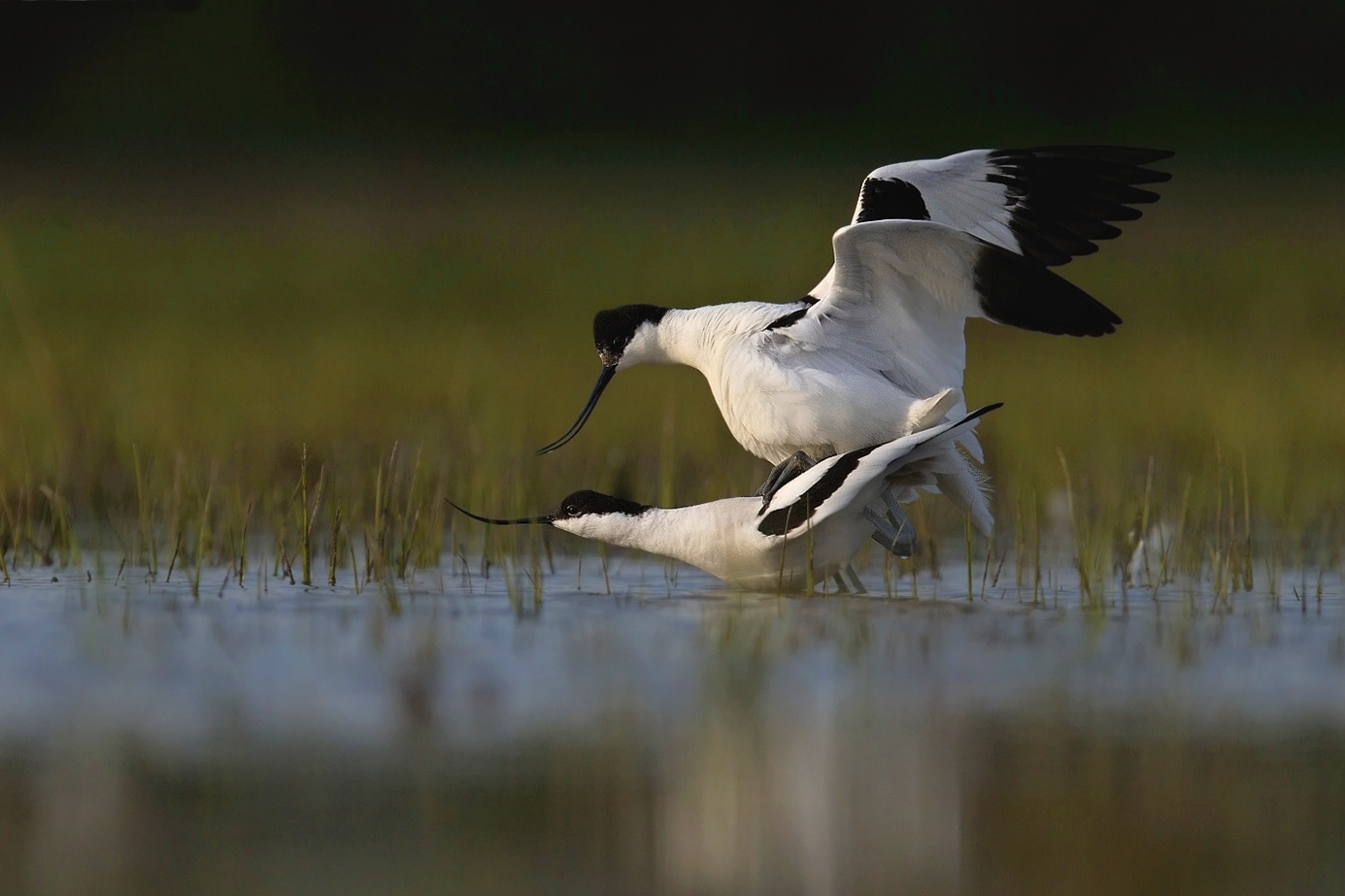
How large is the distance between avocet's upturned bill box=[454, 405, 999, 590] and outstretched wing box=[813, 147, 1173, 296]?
0.76 m

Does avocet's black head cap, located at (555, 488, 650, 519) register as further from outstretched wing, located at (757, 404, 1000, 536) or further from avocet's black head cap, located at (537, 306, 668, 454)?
avocet's black head cap, located at (537, 306, 668, 454)

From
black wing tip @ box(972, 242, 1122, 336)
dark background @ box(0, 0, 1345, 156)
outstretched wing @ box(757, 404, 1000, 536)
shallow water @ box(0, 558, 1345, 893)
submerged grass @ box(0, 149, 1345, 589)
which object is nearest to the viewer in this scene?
shallow water @ box(0, 558, 1345, 893)

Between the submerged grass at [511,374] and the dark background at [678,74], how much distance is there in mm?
2680

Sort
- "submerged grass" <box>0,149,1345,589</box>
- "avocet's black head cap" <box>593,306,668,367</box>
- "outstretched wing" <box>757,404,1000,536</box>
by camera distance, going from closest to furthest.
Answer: "outstretched wing" <box>757,404,1000,536</box>, "submerged grass" <box>0,149,1345,589</box>, "avocet's black head cap" <box>593,306,668,367</box>

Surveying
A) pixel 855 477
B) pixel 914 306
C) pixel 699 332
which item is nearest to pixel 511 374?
pixel 699 332

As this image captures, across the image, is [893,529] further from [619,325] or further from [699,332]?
[619,325]

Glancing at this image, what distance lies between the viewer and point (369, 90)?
97.0ft

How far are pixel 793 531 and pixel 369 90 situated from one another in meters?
24.5

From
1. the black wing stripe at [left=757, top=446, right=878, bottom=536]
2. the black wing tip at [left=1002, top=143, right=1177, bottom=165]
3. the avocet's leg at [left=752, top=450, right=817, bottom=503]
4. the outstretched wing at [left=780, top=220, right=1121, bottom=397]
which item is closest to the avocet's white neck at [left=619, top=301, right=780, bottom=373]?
the outstretched wing at [left=780, top=220, right=1121, bottom=397]

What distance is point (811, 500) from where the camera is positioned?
238 inches

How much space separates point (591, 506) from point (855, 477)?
1.09 metres

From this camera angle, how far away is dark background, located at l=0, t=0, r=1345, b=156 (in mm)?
28734

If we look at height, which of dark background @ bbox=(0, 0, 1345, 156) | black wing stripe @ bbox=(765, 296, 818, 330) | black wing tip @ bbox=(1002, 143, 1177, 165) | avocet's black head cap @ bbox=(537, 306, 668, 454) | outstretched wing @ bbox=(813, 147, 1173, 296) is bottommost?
black wing stripe @ bbox=(765, 296, 818, 330)

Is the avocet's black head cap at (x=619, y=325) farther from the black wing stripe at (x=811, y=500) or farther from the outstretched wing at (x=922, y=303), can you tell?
the black wing stripe at (x=811, y=500)
